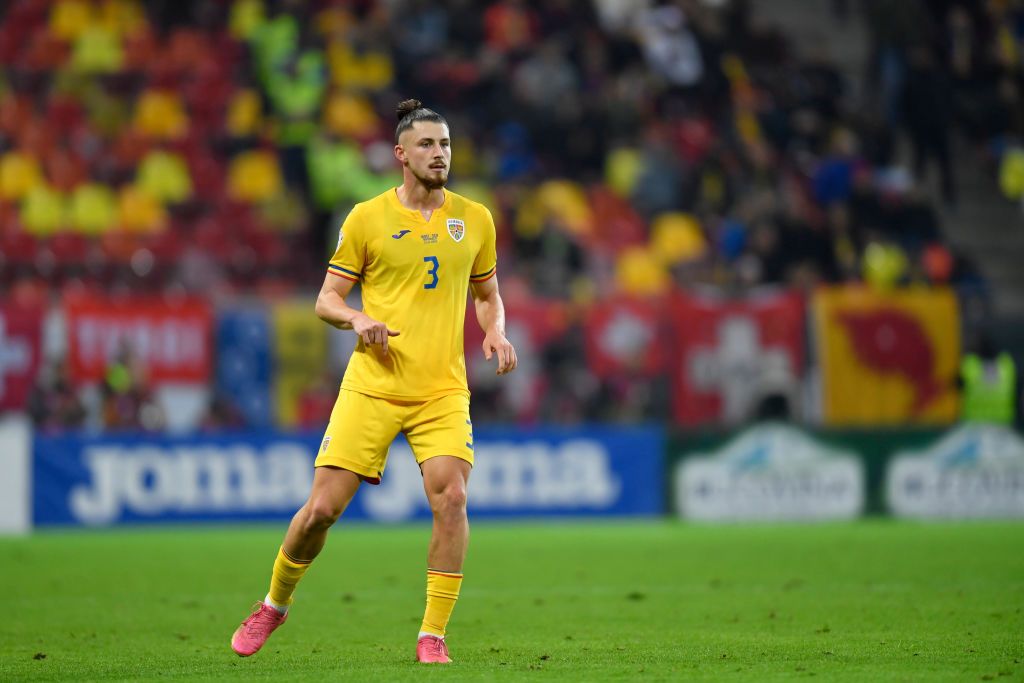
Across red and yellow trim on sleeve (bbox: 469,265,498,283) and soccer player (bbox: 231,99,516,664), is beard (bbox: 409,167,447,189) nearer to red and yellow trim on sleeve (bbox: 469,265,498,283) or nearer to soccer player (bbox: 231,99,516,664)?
soccer player (bbox: 231,99,516,664)

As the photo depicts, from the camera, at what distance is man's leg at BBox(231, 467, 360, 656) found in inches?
288

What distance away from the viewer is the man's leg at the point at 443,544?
286 inches

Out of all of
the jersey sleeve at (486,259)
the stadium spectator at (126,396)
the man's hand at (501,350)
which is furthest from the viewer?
the stadium spectator at (126,396)

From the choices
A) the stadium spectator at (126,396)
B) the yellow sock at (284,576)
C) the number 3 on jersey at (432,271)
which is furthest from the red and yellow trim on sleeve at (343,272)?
the stadium spectator at (126,396)

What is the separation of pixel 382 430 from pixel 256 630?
3.73ft

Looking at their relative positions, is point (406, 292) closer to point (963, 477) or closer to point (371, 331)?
point (371, 331)

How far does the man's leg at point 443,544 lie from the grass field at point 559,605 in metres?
0.19

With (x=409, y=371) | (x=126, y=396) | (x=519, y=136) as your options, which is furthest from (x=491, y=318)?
(x=519, y=136)

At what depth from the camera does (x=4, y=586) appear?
11.7m

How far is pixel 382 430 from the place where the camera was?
7.40 meters

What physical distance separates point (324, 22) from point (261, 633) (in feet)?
58.1

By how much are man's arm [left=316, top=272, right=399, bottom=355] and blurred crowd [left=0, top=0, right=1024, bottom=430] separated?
38.5 feet

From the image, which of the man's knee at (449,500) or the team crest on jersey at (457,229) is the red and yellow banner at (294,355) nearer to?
the team crest on jersey at (457,229)

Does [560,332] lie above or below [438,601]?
above
